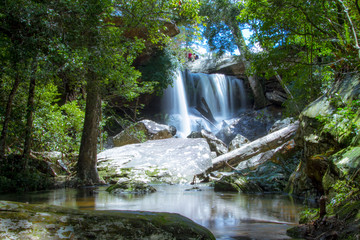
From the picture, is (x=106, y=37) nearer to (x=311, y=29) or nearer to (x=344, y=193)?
(x=311, y=29)

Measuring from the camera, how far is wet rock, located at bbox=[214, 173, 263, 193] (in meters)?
8.58

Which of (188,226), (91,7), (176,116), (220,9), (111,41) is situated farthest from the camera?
(176,116)

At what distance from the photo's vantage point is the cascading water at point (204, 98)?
24453 millimetres

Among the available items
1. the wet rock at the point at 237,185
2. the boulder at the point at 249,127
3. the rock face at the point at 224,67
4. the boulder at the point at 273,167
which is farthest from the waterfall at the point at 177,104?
the wet rock at the point at 237,185

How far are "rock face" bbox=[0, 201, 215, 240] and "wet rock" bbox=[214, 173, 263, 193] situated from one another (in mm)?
6492

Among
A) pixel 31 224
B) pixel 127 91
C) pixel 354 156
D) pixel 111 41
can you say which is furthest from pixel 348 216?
pixel 127 91

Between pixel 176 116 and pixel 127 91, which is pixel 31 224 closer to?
pixel 127 91

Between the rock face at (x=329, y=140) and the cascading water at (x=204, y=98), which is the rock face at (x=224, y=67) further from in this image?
the rock face at (x=329, y=140)

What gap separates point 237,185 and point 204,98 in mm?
17319

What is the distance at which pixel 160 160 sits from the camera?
11.8m

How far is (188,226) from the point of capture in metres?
2.29

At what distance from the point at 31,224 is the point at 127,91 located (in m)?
9.82

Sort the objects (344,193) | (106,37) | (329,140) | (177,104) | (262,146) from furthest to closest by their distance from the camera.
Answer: (177,104) → (262,146) → (106,37) → (329,140) → (344,193)

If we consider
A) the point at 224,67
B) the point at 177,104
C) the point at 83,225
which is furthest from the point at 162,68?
the point at 83,225
